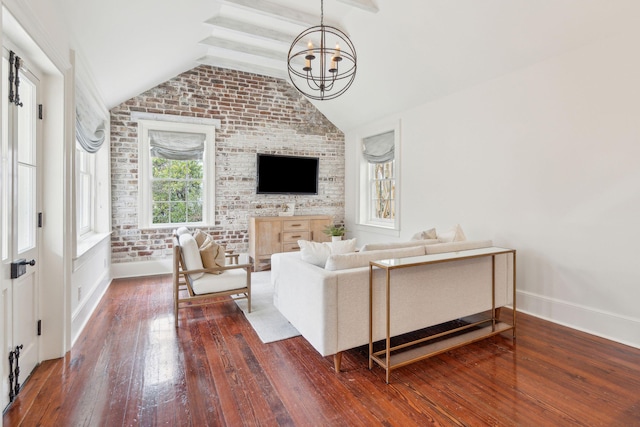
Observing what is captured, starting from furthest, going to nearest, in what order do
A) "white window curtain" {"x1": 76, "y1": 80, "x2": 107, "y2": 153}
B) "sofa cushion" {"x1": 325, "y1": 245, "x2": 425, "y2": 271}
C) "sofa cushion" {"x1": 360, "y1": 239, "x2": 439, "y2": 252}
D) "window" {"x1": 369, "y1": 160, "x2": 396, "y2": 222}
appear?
"window" {"x1": 369, "y1": 160, "x2": 396, "y2": 222}
"white window curtain" {"x1": 76, "y1": 80, "x2": 107, "y2": 153}
"sofa cushion" {"x1": 360, "y1": 239, "x2": 439, "y2": 252}
"sofa cushion" {"x1": 325, "y1": 245, "x2": 425, "y2": 271}

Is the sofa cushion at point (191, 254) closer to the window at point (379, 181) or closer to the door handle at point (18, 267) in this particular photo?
the door handle at point (18, 267)

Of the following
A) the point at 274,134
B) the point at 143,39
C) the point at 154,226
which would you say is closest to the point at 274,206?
the point at 274,134

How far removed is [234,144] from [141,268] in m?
2.58

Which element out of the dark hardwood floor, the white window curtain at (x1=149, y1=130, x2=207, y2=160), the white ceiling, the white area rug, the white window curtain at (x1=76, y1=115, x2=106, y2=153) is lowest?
the dark hardwood floor

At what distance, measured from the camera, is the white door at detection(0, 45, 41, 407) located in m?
1.97

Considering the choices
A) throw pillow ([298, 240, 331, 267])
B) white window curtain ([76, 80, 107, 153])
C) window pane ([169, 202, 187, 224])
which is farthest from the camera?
window pane ([169, 202, 187, 224])

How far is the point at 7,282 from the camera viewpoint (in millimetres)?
1989

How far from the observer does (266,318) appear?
3400 millimetres

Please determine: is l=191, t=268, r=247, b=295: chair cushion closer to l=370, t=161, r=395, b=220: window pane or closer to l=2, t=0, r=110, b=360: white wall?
l=2, t=0, r=110, b=360: white wall

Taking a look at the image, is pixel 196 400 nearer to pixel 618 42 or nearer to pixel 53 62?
pixel 53 62

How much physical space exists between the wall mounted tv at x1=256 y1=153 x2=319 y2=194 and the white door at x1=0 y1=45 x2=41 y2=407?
3.74m

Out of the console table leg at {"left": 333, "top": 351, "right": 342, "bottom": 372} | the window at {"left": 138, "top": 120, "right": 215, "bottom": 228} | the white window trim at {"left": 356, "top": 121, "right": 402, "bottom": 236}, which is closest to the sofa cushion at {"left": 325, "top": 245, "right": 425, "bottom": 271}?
the console table leg at {"left": 333, "top": 351, "right": 342, "bottom": 372}

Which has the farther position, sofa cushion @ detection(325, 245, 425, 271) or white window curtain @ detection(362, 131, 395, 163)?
white window curtain @ detection(362, 131, 395, 163)

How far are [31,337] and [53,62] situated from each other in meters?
2.00
